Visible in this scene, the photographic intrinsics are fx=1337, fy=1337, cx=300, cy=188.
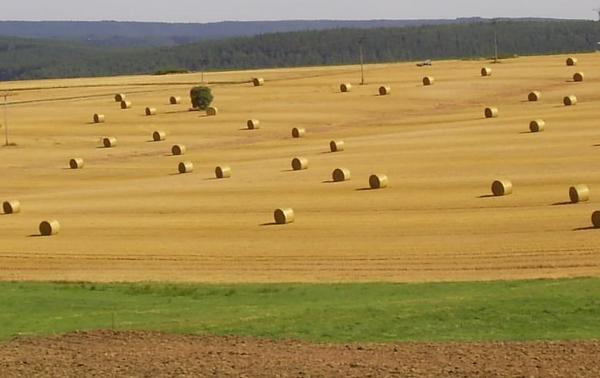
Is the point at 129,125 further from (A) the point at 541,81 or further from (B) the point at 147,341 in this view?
(B) the point at 147,341

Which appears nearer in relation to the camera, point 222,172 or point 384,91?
point 222,172

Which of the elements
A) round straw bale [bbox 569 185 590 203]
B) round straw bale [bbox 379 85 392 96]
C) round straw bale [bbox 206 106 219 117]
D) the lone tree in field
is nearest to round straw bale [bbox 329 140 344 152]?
round straw bale [bbox 569 185 590 203]

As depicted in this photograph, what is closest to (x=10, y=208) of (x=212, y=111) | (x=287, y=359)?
(x=287, y=359)

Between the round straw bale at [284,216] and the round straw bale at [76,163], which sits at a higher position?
the round straw bale at [76,163]

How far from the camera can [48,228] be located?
39031mm

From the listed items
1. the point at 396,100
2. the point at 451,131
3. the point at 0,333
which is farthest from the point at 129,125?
the point at 0,333

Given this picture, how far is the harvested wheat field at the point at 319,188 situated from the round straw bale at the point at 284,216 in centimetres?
36

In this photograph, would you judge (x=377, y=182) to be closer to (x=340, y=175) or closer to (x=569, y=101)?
(x=340, y=175)

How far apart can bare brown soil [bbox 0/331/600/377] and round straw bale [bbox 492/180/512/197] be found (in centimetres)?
2104

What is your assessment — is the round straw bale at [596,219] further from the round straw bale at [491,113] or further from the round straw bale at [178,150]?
the round straw bale at [491,113]

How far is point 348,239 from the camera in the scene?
35.2 m

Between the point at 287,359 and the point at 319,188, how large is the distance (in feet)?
87.9

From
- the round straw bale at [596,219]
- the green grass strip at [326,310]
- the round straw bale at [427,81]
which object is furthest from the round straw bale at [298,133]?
the green grass strip at [326,310]

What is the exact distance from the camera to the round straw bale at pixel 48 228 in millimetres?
39000
